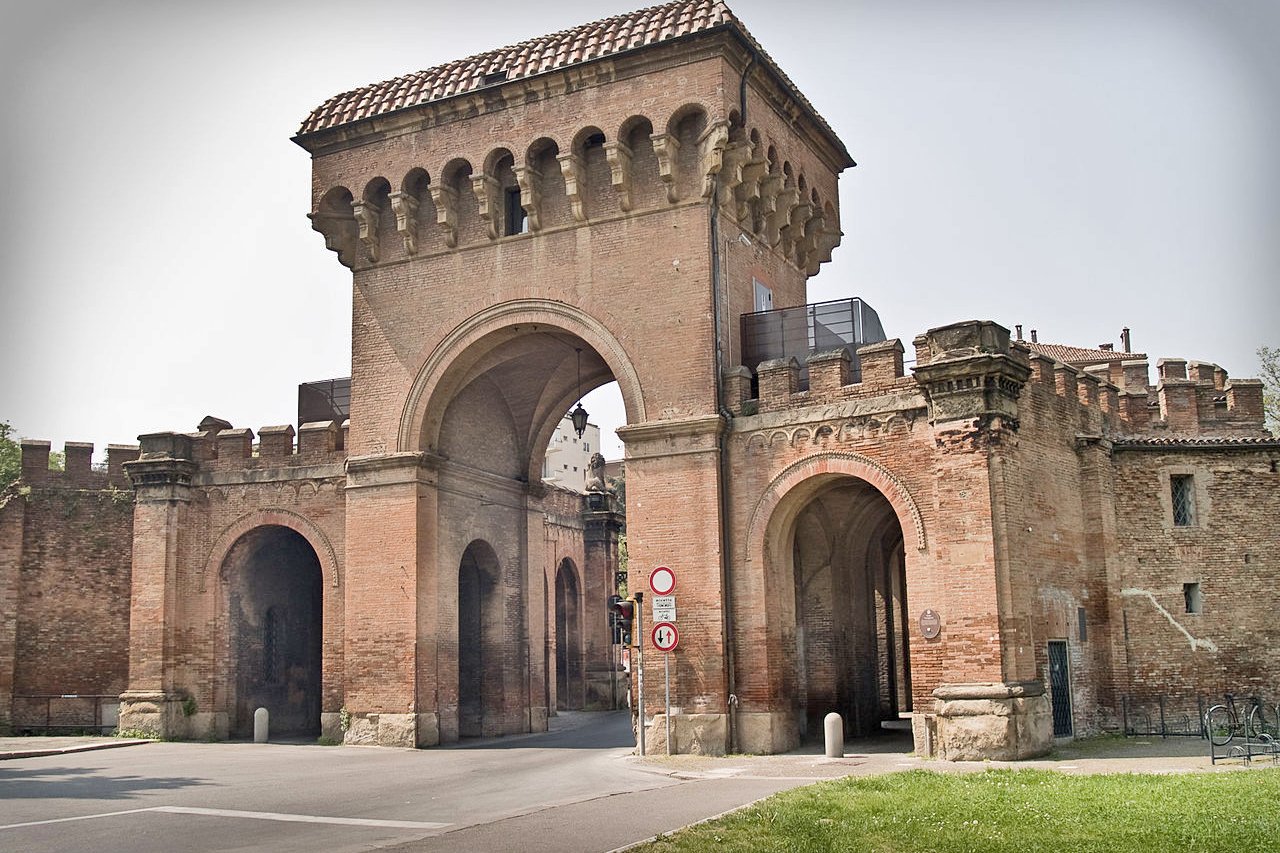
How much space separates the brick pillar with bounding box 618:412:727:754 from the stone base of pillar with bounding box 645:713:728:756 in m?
0.02

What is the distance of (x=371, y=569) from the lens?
23.9 m

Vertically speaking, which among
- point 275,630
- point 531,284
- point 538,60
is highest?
point 538,60

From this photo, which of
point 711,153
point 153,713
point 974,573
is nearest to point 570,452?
point 153,713

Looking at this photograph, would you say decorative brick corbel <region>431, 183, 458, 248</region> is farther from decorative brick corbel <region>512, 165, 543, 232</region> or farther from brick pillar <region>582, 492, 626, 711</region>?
brick pillar <region>582, 492, 626, 711</region>

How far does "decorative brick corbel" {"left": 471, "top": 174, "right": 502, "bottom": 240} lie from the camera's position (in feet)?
77.4

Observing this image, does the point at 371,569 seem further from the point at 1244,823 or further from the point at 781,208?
the point at 1244,823

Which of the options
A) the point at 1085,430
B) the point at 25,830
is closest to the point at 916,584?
the point at 1085,430

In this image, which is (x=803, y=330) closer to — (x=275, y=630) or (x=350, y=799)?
(x=350, y=799)

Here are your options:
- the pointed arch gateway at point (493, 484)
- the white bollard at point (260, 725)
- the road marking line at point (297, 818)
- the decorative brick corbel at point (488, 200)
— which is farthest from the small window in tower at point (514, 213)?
the road marking line at point (297, 818)

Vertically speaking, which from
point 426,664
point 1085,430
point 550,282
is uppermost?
point 550,282

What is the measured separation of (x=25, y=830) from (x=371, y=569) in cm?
1142

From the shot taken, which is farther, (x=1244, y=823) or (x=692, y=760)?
(x=692, y=760)

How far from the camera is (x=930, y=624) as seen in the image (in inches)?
740

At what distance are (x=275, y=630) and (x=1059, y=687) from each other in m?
16.7
